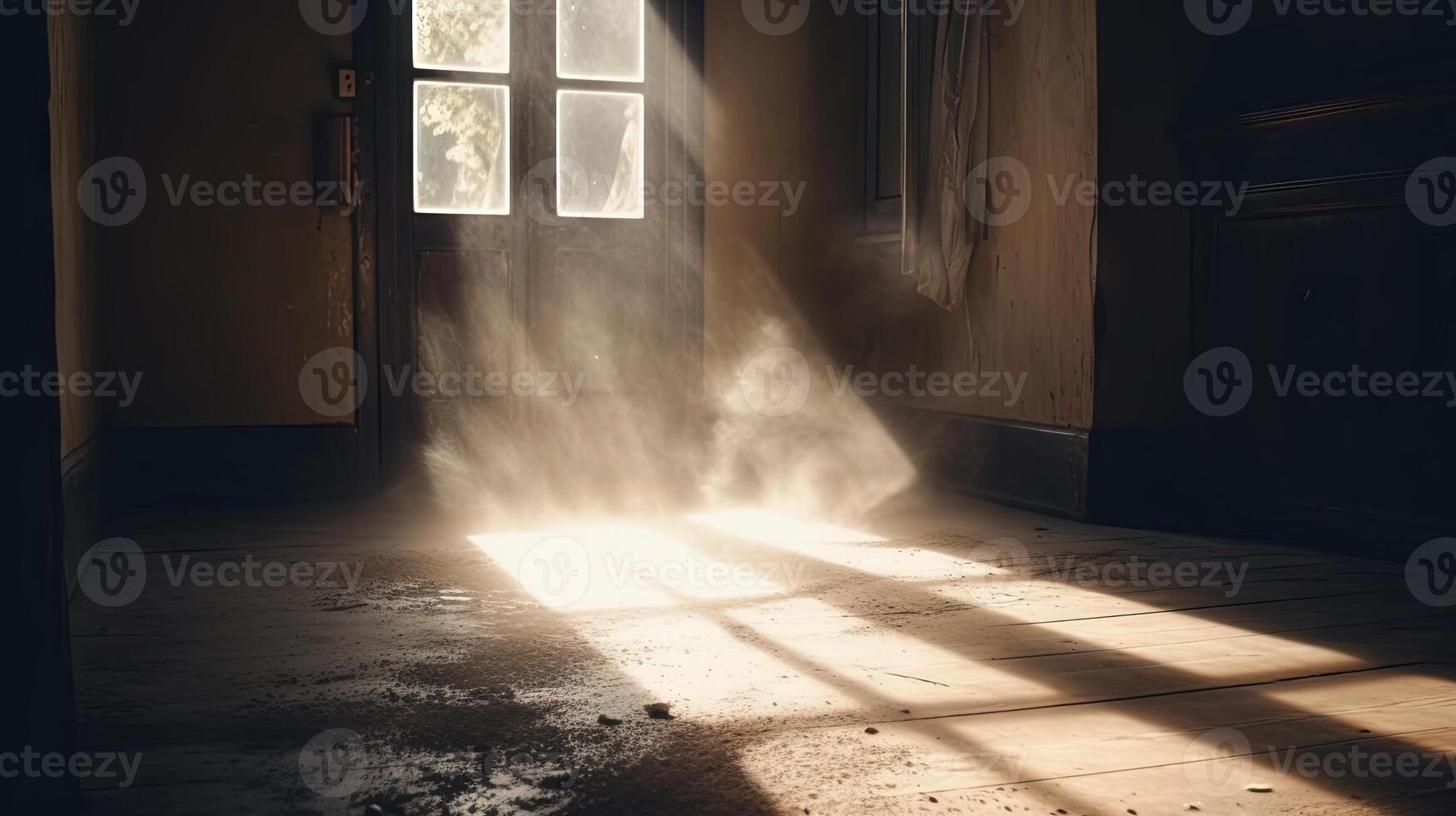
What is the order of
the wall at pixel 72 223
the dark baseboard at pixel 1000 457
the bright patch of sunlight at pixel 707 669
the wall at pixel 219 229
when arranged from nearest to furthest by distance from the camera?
the bright patch of sunlight at pixel 707 669, the wall at pixel 72 223, the dark baseboard at pixel 1000 457, the wall at pixel 219 229

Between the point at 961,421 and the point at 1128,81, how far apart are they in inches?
54.9

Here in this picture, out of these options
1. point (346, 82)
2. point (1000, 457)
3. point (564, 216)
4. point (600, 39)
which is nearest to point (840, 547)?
point (1000, 457)

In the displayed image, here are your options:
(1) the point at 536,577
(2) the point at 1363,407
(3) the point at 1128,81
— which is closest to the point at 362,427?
(1) the point at 536,577

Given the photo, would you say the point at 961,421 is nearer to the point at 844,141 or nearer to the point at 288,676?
the point at 844,141

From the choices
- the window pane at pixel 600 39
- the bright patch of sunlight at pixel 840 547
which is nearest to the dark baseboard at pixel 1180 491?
the bright patch of sunlight at pixel 840 547

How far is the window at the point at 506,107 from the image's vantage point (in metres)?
4.62

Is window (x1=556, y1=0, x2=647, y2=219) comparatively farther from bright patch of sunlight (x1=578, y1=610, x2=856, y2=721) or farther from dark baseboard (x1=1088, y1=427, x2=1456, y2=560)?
bright patch of sunlight (x1=578, y1=610, x2=856, y2=721)

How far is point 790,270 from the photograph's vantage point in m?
5.16

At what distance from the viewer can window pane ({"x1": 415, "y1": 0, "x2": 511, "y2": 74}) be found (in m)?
4.60

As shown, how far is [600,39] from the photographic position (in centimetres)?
483

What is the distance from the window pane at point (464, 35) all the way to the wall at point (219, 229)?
1.01 feet

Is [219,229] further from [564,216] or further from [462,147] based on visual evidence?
[564,216]

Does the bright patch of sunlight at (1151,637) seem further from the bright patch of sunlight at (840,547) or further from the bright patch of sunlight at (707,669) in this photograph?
the bright patch of sunlight at (707,669)

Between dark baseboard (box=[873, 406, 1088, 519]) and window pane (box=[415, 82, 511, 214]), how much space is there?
6.22 feet
